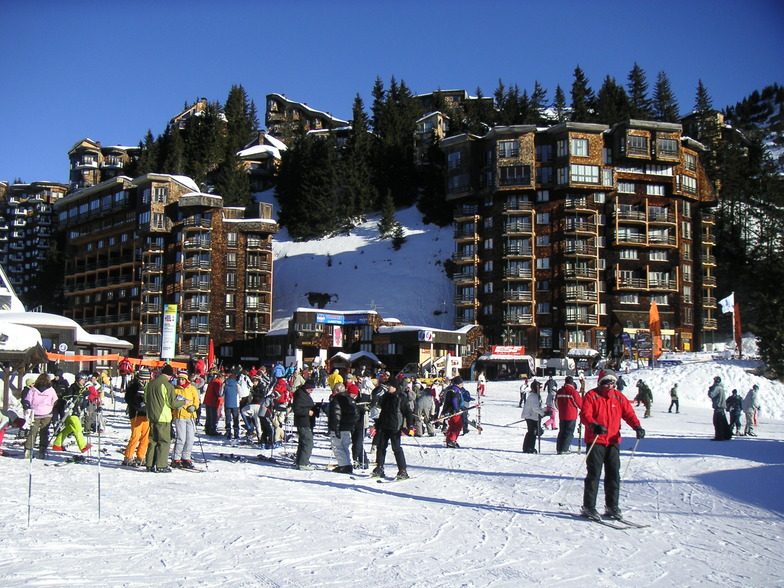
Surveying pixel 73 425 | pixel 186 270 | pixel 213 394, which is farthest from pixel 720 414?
pixel 186 270

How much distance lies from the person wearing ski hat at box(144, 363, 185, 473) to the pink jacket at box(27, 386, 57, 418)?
97.0 inches

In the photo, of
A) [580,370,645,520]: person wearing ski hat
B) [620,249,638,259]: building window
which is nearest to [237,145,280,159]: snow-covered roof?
[620,249,638,259]: building window

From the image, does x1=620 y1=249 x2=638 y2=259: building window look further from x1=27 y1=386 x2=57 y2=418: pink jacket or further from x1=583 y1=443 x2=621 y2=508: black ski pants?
x1=583 y1=443 x2=621 y2=508: black ski pants

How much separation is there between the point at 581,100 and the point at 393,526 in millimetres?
89728

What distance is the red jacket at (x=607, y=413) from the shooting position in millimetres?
9031

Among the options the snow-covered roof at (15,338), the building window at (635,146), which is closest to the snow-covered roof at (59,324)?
the snow-covered roof at (15,338)

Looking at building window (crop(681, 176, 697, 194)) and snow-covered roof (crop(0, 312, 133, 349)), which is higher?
building window (crop(681, 176, 697, 194))

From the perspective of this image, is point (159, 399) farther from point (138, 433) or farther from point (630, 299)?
point (630, 299)

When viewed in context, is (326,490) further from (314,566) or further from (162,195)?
(162,195)

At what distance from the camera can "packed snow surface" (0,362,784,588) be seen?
6.59m

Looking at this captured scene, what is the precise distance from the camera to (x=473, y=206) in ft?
232

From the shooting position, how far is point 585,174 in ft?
215

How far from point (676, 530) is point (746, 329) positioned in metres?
70.3

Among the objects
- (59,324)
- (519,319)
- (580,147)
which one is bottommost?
(59,324)
